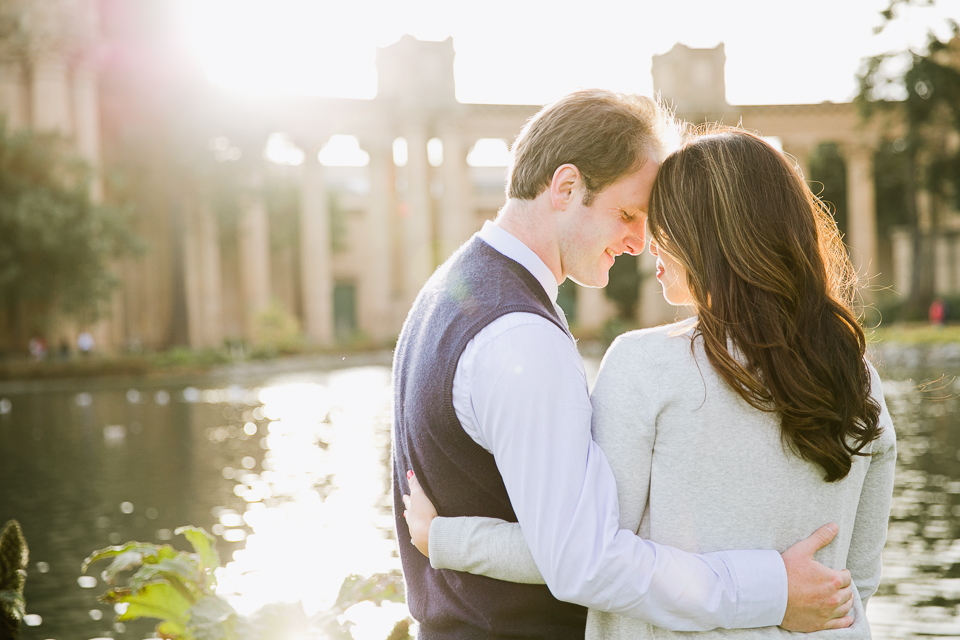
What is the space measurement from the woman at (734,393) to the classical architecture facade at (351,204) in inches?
1475

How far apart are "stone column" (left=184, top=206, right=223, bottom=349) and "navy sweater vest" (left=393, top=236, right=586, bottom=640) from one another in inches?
1710

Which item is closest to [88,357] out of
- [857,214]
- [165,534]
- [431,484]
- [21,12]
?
[21,12]

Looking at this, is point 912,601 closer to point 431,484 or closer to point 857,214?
point 431,484

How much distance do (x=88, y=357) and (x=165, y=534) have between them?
26.1 metres

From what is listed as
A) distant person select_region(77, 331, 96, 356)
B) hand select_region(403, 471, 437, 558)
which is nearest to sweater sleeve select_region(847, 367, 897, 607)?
hand select_region(403, 471, 437, 558)

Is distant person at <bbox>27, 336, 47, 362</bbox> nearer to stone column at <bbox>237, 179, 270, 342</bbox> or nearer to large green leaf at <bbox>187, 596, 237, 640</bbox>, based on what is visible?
stone column at <bbox>237, 179, 270, 342</bbox>

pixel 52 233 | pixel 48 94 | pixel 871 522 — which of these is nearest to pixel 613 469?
pixel 871 522

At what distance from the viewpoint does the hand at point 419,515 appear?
209 cm

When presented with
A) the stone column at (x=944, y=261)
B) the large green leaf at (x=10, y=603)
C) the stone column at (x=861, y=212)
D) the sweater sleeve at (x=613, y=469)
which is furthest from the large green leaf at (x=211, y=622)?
the stone column at (x=861, y=212)

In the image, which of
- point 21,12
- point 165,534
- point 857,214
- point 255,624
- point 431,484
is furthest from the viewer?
point 857,214

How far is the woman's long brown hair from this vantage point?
187cm

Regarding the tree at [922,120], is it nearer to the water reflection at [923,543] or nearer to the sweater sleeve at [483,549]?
the water reflection at [923,543]

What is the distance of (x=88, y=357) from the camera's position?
32.4 metres

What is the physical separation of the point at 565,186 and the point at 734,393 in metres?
0.60
